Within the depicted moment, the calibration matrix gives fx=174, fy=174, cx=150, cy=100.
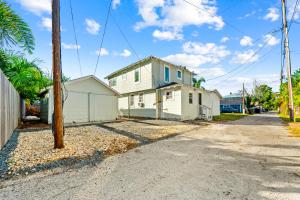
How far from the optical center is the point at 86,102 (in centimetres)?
1373

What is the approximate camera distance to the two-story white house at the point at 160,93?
16.1 meters

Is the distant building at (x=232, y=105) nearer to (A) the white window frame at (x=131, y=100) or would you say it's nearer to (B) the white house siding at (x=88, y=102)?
(A) the white window frame at (x=131, y=100)

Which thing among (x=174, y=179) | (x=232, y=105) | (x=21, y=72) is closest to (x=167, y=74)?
(x=21, y=72)

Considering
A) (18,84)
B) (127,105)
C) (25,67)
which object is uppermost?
(25,67)

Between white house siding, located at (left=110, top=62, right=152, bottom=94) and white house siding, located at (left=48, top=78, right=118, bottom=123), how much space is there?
3.88 m

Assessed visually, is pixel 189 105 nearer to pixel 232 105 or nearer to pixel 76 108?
pixel 76 108

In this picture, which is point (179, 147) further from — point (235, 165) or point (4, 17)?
point (4, 17)

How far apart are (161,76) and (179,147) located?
41.6ft

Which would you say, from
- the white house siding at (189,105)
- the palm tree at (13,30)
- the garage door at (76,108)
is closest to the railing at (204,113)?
the white house siding at (189,105)

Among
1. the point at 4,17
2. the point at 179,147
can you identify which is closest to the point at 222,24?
the point at 179,147

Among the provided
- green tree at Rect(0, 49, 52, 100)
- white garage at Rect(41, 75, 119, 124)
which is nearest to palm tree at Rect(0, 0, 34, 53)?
green tree at Rect(0, 49, 52, 100)

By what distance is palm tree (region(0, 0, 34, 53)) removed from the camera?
26.6ft

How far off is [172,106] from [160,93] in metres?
2.10

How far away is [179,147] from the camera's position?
20.3 ft
